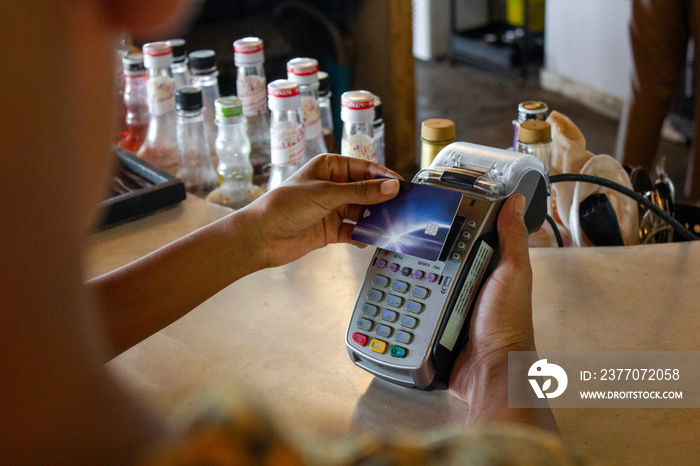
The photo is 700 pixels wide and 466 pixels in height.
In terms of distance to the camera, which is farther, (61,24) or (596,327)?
(596,327)

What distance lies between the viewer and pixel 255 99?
1.32 meters

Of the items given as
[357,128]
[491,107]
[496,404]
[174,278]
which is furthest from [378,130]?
[491,107]

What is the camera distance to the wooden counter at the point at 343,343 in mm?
653

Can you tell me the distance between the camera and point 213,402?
0.26m

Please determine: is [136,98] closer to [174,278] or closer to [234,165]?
[234,165]

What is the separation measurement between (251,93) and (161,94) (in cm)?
19

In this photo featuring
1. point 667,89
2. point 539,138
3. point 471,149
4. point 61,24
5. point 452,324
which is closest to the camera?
point 61,24

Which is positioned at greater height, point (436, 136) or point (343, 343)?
point (436, 136)

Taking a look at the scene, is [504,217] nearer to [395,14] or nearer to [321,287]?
[321,287]

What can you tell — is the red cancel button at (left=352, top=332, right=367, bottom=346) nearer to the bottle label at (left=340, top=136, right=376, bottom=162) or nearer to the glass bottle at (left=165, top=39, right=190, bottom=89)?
the bottle label at (left=340, top=136, right=376, bottom=162)

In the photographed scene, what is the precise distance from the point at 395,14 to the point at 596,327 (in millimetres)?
1829

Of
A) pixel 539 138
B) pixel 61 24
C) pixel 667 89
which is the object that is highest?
pixel 61 24

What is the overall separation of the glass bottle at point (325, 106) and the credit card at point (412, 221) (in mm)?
527

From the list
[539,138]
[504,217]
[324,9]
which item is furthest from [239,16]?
[504,217]
